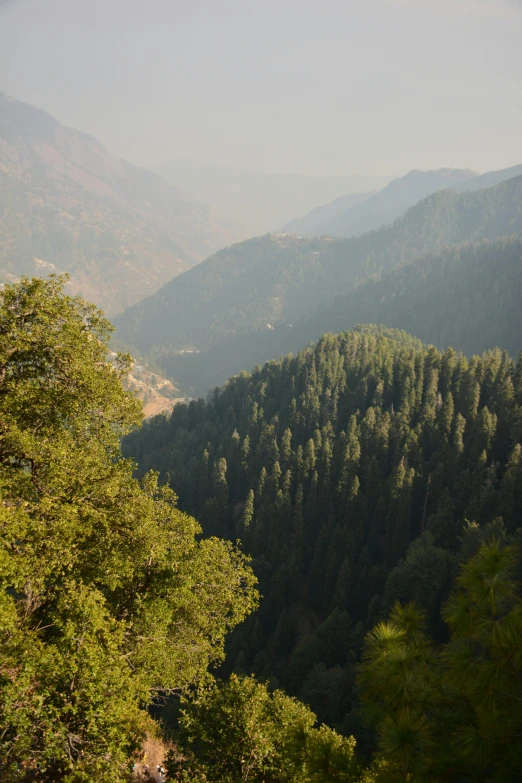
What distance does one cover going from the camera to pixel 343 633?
2881 inches

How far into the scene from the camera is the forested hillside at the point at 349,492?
72.8 metres

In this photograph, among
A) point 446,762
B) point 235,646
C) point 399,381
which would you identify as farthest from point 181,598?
point 399,381

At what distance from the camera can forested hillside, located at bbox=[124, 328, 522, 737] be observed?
72812 millimetres

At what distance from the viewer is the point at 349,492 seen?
102 metres

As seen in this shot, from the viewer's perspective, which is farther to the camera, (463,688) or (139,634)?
(139,634)

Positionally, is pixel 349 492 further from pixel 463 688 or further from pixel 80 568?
pixel 463 688

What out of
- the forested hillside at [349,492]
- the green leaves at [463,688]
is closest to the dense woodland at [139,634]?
the green leaves at [463,688]

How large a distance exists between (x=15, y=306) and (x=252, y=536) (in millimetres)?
94067

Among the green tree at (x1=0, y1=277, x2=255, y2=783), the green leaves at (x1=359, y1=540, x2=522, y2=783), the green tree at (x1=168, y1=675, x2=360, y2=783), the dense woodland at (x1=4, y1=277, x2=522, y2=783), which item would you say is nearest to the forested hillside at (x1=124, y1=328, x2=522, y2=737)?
the green tree at (x1=168, y1=675, x2=360, y2=783)

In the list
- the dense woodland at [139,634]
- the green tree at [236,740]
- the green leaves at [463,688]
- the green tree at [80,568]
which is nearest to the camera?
the green leaves at [463,688]

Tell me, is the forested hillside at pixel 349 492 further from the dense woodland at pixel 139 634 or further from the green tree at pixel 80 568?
the green tree at pixel 80 568

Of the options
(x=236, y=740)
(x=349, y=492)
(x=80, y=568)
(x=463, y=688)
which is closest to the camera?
(x=463, y=688)

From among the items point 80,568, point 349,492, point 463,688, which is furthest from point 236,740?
point 349,492

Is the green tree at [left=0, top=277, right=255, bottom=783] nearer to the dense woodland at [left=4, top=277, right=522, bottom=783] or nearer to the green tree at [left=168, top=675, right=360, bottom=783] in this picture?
the dense woodland at [left=4, top=277, right=522, bottom=783]
